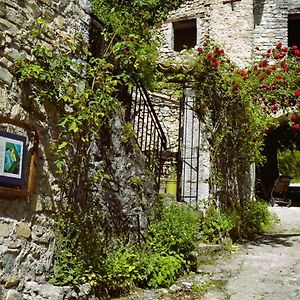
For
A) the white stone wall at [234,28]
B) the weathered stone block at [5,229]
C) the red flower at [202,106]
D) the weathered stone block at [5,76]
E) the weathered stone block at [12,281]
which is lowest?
the weathered stone block at [12,281]

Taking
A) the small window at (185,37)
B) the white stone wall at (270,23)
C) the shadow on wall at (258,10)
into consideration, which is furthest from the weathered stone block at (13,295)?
the small window at (185,37)

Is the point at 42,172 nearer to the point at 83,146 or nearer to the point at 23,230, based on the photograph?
the point at 23,230

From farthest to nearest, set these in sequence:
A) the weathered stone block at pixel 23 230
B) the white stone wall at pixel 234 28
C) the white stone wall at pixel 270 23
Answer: the white stone wall at pixel 234 28 < the white stone wall at pixel 270 23 < the weathered stone block at pixel 23 230

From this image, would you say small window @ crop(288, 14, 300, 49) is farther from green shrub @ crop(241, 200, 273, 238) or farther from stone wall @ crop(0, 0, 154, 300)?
stone wall @ crop(0, 0, 154, 300)

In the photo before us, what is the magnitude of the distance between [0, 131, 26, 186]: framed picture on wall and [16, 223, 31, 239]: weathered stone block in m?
0.31

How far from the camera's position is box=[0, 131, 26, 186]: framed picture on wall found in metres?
2.98

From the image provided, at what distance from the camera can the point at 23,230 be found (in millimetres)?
3211

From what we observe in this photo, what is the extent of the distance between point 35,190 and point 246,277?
8.62ft

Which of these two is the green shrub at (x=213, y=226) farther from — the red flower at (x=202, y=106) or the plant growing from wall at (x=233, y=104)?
the red flower at (x=202, y=106)

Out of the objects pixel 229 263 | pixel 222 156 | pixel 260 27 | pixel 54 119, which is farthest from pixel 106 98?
pixel 260 27

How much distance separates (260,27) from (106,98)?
873cm

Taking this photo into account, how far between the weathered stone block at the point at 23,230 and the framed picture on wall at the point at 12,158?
0.31m

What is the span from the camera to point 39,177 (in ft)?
11.1

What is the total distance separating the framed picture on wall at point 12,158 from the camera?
9.77 ft
